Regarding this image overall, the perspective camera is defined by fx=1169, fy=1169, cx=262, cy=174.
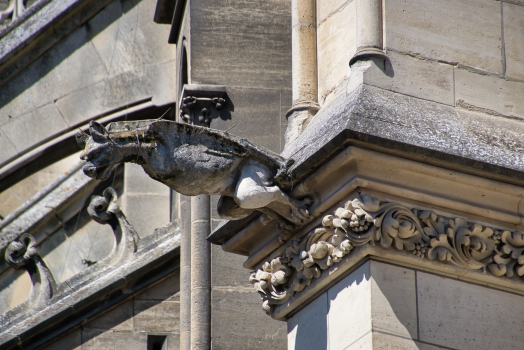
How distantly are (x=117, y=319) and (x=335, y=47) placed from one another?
3.49 m

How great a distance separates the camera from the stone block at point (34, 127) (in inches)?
431

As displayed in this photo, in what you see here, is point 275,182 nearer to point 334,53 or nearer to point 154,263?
point 334,53

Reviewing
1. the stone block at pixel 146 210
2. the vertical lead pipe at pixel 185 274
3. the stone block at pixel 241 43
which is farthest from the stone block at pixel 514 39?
the stone block at pixel 146 210

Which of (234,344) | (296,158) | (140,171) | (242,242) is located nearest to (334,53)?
(296,158)

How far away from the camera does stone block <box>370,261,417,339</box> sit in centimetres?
489

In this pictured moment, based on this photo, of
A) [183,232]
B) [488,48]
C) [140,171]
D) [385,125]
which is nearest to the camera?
[385,125]

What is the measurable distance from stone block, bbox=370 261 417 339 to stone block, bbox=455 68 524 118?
0.96 m

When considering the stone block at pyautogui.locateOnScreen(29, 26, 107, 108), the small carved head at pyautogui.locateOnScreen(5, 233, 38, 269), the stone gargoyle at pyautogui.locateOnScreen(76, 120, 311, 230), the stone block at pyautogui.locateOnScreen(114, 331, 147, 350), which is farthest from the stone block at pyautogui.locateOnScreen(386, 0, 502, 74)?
the stone block at pyautogui.locateOnScreen(29, 26, 107, 108)

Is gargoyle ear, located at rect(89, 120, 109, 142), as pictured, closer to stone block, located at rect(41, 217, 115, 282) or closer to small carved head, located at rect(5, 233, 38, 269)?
small carved head, located at rect(5, 233, 38, 269)

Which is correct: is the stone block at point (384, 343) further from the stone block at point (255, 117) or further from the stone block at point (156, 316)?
the stone block at point (156, 316)

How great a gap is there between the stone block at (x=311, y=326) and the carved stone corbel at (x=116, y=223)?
3.47m

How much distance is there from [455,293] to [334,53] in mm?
1363

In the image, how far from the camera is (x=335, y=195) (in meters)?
5.16

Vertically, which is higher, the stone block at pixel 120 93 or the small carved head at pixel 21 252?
the stone block at pixel 120 93
